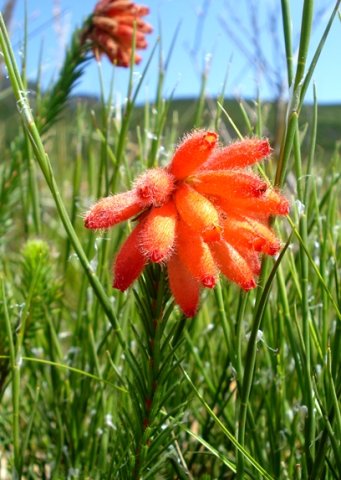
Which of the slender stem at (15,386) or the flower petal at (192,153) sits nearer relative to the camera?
the flower petal at (192,153)

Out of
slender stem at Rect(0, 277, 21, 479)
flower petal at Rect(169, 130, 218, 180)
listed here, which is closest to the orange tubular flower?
flower petal at Rect(169, 130, 218, 180)

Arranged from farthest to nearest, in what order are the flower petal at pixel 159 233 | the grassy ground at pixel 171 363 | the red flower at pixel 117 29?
1. the red flower at pixel 117 29
2. the grassy ground at pixel 171 363
3. the flower petal at pixel 159 233

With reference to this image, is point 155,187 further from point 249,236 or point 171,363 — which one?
point 171,363

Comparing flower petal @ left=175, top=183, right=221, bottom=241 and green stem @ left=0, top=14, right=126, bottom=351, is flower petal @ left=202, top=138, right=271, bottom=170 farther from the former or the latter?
green stem @ left=0, top=14, right=126, bottom=351

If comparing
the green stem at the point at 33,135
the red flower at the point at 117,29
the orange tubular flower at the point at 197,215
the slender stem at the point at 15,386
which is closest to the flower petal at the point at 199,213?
the orange tubular flower at the point at 197,215

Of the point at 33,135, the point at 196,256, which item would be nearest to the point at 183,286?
the point at 196,256

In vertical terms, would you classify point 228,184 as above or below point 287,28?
below

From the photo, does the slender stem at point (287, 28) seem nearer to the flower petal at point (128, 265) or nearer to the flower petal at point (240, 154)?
the flower petal at point (240, 154)
